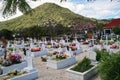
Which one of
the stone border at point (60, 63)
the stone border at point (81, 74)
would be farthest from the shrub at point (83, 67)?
the stone border at point (60, 63)

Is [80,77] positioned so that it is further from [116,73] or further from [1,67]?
[1,67]

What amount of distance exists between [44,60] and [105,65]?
27.1 ft

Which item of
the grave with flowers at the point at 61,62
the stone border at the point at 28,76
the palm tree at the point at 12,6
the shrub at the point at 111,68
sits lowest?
the stone border at the point at 28,76

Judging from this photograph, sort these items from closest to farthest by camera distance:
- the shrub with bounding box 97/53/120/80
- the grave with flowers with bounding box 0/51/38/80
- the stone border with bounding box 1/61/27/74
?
the shrub with bounding box 97/53/120/80 → the grave with flowers with bounding box 0/51/38/80 → the stone border with bounding box 1/61/27/74

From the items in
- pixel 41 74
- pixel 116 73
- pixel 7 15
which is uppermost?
pixel 7 15

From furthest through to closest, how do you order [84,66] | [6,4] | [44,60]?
1. [44,60]
2. [84,66]
3. [6,4]

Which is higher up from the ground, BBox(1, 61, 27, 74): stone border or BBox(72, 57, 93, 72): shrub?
BBox(72, 57, 93, 72): shrub

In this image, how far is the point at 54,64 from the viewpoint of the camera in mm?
11688

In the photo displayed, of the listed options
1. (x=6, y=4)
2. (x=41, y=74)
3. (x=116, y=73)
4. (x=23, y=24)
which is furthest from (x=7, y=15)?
(x=23, y=24)

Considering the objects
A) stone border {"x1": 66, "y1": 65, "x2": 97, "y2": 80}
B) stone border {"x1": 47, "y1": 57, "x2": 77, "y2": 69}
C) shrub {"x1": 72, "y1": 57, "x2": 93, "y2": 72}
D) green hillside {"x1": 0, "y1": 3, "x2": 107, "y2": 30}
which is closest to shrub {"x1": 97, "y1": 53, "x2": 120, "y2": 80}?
stone border {"x1": 66, "y1": 65, "x2": 97, "y2": 80}

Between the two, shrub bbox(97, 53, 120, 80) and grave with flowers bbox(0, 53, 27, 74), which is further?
grave with flowers bbox(0, 53, 27, 74)

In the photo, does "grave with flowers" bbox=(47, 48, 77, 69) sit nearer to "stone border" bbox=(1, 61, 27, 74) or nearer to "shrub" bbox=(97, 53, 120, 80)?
"stone border" bbox=(1, 61, 27, 74)

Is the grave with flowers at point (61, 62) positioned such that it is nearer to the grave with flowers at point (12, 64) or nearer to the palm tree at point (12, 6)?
the grave with flowers at point (12, 64)

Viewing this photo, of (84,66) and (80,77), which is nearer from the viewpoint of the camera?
(80,77)
